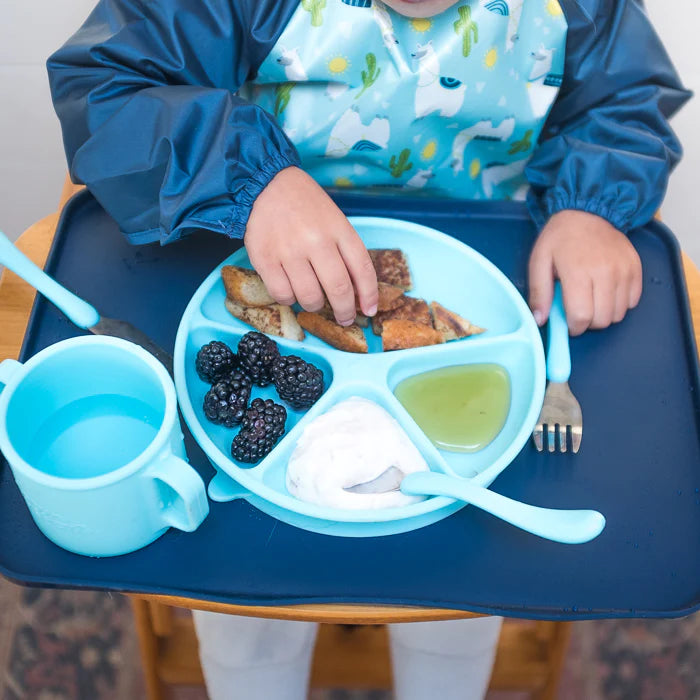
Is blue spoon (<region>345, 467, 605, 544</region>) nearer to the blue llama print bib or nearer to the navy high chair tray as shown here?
the navy high chair tray

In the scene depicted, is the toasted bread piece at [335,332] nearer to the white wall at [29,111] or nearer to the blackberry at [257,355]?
the blackberry at [257,355]

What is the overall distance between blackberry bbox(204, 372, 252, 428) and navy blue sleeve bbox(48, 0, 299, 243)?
7.7 inches

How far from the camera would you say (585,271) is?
103cm

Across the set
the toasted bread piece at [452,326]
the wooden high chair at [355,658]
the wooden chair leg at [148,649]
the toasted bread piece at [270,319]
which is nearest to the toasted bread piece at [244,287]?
the toasted bread piece at [270,319]

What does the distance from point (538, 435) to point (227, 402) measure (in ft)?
1.16

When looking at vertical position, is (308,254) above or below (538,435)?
above

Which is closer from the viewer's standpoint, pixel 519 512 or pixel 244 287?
pixel 519 512

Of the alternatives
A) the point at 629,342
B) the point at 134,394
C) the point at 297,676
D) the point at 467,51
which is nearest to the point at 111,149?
the point at 134,394

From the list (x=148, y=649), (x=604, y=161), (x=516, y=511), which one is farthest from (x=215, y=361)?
(x=148, y=649)

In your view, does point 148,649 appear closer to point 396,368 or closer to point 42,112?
point 396,368

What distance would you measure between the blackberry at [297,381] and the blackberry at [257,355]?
0.01 metres

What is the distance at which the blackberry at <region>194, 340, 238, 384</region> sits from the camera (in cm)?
92

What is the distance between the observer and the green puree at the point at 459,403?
935 millimetres

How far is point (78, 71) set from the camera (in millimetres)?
1011
